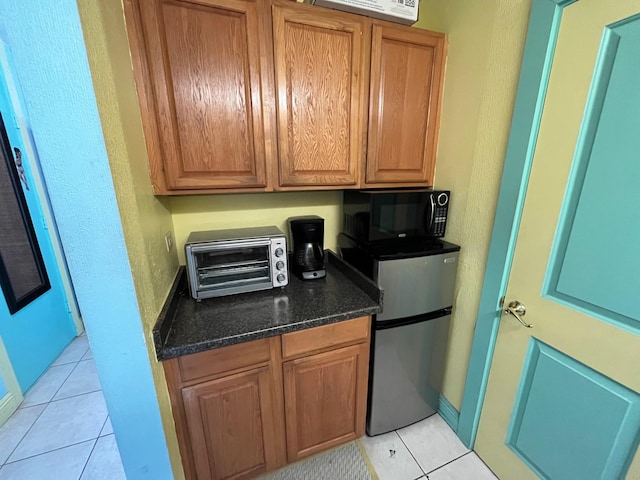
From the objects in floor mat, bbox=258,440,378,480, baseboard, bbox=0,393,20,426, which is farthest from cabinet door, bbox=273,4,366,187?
baseboard, bbox=0,393,20,426

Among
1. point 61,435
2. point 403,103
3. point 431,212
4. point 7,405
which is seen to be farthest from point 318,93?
point 7,405

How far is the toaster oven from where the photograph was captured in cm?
116

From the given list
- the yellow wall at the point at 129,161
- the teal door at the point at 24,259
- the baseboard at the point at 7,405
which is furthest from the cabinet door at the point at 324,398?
the teal door at the point at 24,259

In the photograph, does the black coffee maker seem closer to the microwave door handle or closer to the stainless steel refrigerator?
the stainless steel refrigerator

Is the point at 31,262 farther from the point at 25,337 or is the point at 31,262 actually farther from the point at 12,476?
the point at 12,476

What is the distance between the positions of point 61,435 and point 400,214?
91.4 inches

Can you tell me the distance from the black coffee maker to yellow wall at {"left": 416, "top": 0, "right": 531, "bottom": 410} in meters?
0.73

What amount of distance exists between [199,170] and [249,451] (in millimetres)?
1281

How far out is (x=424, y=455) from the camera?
139cm

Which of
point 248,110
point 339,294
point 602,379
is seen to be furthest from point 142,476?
point 602,379

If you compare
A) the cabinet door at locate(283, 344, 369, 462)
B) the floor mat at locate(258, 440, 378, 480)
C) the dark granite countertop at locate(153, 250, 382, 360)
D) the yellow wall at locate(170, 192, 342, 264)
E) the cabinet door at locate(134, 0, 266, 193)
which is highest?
the cabinet door at locate(134, 0, 266, 193)

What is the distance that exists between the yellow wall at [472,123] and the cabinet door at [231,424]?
1078mm

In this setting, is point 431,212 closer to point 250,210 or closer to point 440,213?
point 440,213

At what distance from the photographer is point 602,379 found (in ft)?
2.89
